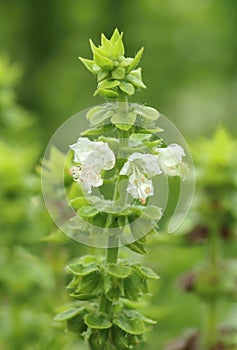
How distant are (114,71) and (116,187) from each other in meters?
0.18

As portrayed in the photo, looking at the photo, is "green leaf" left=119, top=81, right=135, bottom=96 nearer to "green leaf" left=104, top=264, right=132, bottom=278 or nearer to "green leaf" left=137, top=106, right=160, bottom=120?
"green leaf" left=137, top=106, right=160, bottom=120

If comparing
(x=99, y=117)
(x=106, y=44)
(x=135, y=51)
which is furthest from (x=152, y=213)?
(x=135, y=51)

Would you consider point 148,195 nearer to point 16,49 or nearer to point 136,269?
point 136,269

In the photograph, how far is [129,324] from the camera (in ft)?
5.09

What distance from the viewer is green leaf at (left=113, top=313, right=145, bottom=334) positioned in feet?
5.00

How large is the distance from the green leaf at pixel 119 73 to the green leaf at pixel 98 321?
0.39 metres

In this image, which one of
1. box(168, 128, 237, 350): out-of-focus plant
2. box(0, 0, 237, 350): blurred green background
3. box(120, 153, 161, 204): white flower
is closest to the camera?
box(120, 153, 161, 204): white flower

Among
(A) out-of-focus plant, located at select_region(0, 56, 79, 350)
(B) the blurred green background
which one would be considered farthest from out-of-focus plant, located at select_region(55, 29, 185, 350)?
(B) the blurred green background

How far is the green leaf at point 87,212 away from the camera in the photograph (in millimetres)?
1462

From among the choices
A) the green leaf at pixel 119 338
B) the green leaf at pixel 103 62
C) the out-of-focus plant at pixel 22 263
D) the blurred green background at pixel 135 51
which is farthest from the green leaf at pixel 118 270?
the blurred green background at pixel 135 51

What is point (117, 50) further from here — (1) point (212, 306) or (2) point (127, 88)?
(1) point (212, 306)

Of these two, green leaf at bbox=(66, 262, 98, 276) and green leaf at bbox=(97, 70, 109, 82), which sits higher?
green leaf at bbox=(97, 70, 109, 82)

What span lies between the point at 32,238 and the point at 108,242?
0.67 meters

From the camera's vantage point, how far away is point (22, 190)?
214 cm
